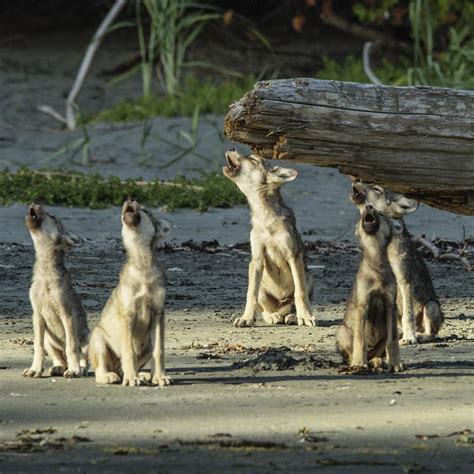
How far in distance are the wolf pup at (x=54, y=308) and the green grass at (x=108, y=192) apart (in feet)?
19.7

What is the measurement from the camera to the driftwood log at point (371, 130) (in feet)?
24.2

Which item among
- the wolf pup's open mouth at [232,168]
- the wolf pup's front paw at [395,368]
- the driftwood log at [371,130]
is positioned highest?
the wolf pup's open mouth at [232,168]

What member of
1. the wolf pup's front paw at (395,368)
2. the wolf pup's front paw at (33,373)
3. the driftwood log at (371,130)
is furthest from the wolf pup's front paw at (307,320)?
the wolf pup's front paw at (33,373)

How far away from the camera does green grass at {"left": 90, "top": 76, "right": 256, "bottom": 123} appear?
18.8 meters

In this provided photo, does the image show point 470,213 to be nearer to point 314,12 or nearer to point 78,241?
point 78,241

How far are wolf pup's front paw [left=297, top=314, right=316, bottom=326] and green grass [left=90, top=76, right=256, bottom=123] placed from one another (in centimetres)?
847

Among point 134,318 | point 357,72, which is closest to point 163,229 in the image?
point 134,318

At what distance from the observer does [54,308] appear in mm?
7973

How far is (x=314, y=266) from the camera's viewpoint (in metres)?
12.6

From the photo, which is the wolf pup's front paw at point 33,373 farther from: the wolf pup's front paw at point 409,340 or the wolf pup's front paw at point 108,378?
the wolf pup's front paw at point 409,340

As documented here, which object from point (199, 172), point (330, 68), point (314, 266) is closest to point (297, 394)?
point (314, 266)

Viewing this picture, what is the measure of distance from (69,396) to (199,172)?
9.44 m

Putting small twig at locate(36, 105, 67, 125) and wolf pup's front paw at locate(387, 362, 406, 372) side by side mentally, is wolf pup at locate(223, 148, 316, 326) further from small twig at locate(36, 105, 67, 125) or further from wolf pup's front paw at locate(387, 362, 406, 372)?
small twig at locate(36, 105, 67, 125)

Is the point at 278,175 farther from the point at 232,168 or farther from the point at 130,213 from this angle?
the point at 130,213
